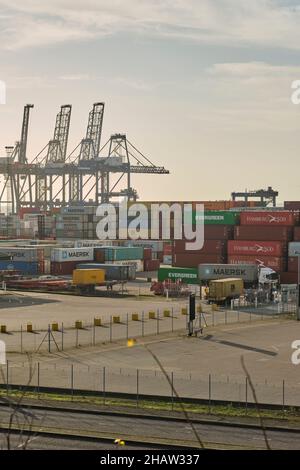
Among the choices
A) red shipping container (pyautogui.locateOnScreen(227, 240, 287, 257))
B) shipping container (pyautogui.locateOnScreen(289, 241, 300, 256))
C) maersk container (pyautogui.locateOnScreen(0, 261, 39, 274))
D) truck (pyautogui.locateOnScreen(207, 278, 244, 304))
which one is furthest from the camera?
maersk container (pyautogui.locateOnScreen(0, 261, 39, 274))

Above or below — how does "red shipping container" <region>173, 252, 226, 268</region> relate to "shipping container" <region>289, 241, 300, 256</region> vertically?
below

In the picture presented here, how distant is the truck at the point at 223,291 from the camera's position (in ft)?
224

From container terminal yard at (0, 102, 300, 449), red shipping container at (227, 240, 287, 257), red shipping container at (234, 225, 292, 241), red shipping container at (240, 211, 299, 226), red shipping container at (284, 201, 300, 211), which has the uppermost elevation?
red shipping container at (284, 201, 300, 211)

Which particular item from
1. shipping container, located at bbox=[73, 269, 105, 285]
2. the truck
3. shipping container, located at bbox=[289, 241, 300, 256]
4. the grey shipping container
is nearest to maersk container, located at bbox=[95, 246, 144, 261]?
shipping container, located at bbox=[73, 269, 105, 285]

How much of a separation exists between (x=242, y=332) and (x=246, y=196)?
143 metres

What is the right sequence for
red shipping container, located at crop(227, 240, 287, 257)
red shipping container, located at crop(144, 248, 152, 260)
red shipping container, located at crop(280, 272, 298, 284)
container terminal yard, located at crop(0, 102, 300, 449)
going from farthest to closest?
red shipping container, located at crop(144, 248, 152, 260), red shipping container, located at crop(227, 240, 287, 257), red shipping container, located at crop(280, 272, 298, 284), container terminal yard, located at crop(0, 102, 300, 449)

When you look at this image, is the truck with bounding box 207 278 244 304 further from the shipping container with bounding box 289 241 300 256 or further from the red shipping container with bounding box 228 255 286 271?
the shipping container with bounding box 289 241 300 256

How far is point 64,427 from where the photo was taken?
89.1ft

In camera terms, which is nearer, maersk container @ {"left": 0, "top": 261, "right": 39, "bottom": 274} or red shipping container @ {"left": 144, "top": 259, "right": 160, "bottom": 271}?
maersk container @ {"left": 0, "top": 261, "right": 39, "bottom": 274}

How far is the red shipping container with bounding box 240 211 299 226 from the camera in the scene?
86938 millimetres

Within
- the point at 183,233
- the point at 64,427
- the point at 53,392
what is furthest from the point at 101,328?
the point at 183,233

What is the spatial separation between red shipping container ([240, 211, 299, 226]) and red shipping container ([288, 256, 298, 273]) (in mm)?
4422
